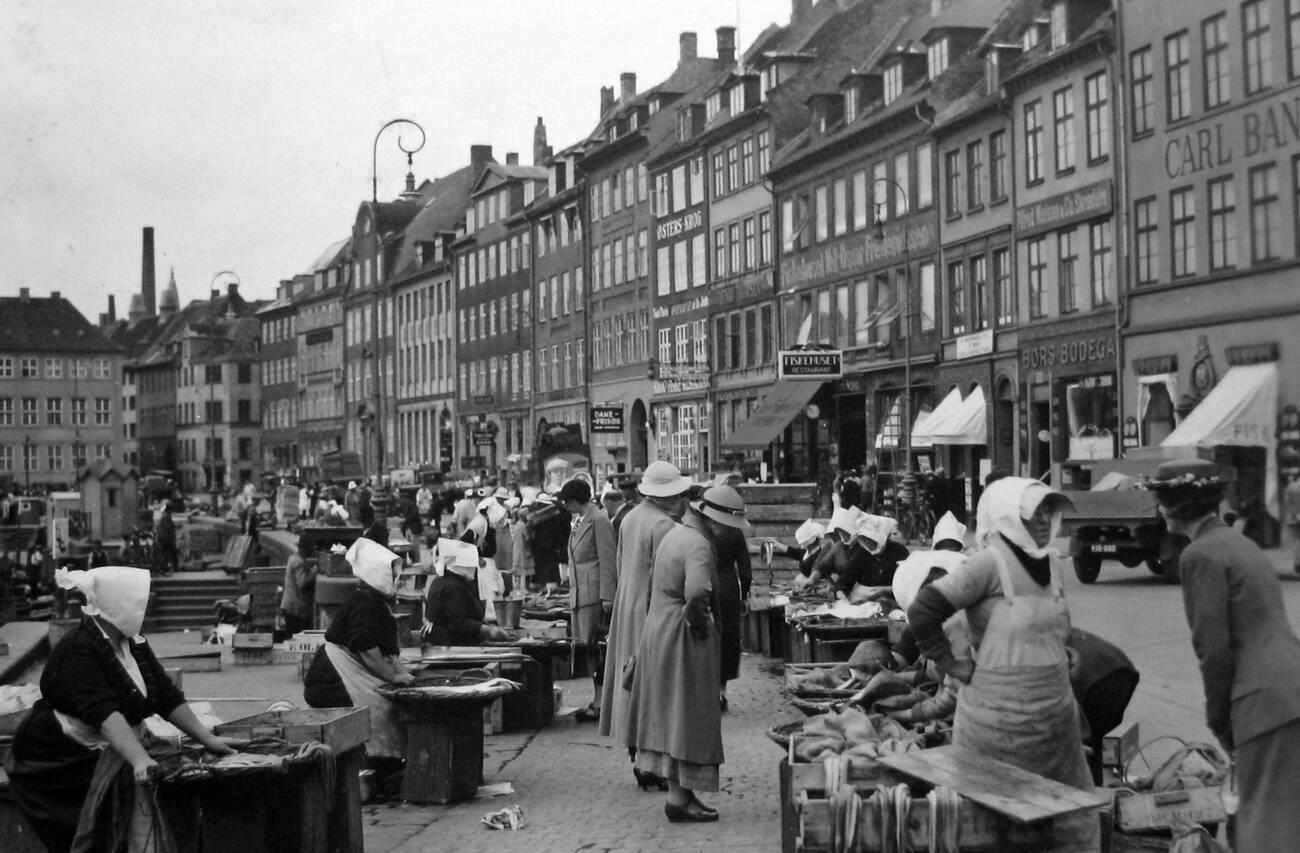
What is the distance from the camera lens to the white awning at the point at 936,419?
43875 millimetres

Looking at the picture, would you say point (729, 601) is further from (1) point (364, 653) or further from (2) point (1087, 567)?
(2) point (1087, 567)

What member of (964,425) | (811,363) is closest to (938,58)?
(964,425)

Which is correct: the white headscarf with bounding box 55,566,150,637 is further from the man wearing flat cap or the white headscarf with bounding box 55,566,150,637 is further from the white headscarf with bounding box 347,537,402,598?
the man wearing flat cap

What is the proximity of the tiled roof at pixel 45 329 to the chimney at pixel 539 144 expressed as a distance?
46840 mm

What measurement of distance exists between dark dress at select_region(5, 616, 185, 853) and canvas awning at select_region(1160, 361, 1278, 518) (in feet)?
89.3

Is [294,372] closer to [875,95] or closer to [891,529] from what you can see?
[875,95]

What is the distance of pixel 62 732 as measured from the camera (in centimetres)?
739

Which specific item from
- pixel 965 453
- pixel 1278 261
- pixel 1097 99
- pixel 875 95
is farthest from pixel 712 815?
pixel 875 95

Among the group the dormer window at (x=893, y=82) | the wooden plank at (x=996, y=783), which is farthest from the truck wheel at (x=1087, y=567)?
Answer: the dormer window at (x=893, y=82)

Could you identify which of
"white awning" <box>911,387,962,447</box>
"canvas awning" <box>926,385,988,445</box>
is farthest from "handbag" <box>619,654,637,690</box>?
"white awning" <box>911,387,962,447</box>

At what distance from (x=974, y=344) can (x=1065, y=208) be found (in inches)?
191

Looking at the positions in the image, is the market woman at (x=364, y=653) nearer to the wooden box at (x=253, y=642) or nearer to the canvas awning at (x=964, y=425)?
the wooden box at (x=253, y=642)

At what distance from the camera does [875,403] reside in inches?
1954

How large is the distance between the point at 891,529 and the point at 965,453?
28.6 m
